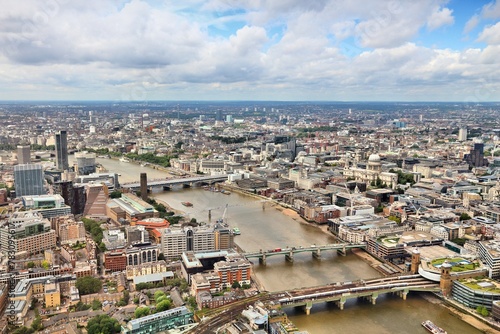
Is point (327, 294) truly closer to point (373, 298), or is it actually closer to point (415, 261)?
point (373, 298)

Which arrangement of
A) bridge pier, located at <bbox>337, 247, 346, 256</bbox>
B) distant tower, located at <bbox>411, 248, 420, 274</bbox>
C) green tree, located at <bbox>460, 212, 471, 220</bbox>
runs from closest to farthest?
distant tower, located at <bbox>411, 248, 420, 274</bbox> < bridge pier, located at <bbox>337, 247, 346, 256</bbox> < green tree, located at <bbox>460, 212, 471, 220</bbox>

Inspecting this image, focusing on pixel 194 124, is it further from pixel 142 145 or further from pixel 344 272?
pixel 344 272

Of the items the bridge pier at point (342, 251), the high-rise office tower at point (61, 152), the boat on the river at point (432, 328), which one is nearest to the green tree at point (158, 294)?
the boat on the river at point (432, 328)

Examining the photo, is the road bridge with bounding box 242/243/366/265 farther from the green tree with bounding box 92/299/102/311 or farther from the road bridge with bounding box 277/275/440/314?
the green tree with bounding box 92/299/102/311

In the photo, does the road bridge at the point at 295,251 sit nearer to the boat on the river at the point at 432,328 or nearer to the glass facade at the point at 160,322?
the glass facade at the point at 160,322

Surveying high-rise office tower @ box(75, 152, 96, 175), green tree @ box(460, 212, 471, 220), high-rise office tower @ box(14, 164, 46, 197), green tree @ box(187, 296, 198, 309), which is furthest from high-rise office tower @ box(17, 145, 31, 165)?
green tree @ box(460, 212, 471, 220)

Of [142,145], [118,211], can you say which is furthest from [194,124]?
[118,211]
